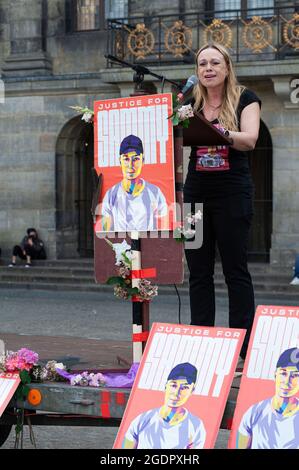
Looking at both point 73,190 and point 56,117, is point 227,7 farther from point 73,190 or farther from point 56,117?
point 73,190

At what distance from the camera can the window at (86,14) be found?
2102 centimetres

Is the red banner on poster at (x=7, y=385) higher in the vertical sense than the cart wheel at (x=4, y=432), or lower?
higher

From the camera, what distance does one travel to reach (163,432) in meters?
4.38

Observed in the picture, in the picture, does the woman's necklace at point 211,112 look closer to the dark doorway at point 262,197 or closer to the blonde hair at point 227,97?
the blonde hair at point 227,97

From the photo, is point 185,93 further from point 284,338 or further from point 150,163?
A: point 284,338

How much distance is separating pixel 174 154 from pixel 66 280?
553 inches

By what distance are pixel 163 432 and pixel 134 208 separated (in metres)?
1.27

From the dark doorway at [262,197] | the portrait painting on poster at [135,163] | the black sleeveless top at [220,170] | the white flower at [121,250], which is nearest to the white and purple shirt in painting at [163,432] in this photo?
the white flower at [121,250]

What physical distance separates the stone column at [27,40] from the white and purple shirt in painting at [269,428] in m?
17.5

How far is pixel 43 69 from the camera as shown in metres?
21.0

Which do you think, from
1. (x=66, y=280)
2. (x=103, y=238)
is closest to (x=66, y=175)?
(x=66, y=280)

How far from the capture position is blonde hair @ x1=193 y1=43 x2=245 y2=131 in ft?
17.0

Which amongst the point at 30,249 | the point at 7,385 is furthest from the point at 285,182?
the point at 7,385

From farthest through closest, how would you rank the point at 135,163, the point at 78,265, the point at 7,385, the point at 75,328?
the point at 78,265
the point at 75,328
the point at 135,163
the point at 7,385
